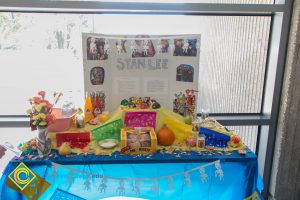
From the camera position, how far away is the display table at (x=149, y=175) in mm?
1674

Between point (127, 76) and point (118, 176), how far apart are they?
2.30 feet

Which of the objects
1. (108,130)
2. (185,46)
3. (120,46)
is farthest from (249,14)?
(108,130)

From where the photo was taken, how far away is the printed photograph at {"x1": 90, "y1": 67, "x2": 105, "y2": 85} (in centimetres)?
200

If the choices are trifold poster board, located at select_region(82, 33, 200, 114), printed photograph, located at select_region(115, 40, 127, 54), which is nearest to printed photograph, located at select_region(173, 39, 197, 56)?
trifold poster board, located at select_region(82, 33, 200, 114)

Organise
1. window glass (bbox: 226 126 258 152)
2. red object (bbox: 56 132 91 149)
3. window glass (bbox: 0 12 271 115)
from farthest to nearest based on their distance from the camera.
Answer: window glass (bbox: 226 126 258 152) < window glass (bbox: 0 12 271 115) < red object (bbox: 56 132 91 149)

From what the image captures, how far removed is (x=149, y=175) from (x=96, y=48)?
942 mm

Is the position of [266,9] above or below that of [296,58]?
above

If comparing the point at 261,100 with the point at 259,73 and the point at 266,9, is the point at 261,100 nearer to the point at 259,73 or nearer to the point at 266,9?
the point at 259,73

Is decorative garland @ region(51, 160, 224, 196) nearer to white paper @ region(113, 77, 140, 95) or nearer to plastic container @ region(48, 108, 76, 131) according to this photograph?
plastic container @ region(48, 108, 76, 131)

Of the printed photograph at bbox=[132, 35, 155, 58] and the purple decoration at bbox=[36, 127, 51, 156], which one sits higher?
the printed photograph at bbox=[132, 35, 155, 58]

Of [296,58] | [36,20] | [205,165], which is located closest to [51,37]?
[36,20]

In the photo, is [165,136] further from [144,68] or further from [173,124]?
[144,68]

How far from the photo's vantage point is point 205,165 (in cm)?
173

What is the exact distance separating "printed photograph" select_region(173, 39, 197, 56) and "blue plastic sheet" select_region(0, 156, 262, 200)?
0.79 m
